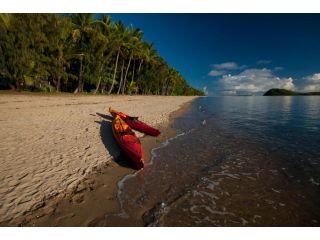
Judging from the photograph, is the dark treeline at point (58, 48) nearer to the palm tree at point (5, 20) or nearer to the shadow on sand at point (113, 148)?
the palm tree at point (5, 20)

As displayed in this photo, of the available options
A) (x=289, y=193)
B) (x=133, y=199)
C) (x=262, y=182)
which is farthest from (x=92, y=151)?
(x=289, y=193)

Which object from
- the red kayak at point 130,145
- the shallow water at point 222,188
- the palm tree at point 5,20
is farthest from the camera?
the palm tree at point 5,20

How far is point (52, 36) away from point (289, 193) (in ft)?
94.5

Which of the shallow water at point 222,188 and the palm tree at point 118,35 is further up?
the palm tree at point 118,35

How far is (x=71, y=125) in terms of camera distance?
9953mm

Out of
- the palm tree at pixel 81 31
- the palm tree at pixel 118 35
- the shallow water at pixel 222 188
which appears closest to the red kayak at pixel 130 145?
the shallow water at pixel 222 188

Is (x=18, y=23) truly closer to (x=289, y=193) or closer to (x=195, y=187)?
(x=195, y=187)

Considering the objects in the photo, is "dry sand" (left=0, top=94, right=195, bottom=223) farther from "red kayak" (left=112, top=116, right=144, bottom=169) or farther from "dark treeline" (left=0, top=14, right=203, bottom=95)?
"dark treeline" (left=0, top=14, right=203, bottom=95)

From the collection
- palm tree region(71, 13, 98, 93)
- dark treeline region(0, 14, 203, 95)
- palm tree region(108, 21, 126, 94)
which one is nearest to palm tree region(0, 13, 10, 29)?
dark treeline region(0, 14, 203, 95)

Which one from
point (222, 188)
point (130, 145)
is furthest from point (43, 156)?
point (222, 188)

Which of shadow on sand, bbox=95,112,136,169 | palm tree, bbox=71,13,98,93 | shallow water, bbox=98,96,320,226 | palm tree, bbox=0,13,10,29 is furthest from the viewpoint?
palm tree, bbox=71,13,98,93

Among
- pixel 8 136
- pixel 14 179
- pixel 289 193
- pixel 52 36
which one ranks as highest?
pixel 52 36

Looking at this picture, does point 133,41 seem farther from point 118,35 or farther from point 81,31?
point 81,31

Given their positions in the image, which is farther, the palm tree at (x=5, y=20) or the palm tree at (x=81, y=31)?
the palm tree at (x=81, y=31)
